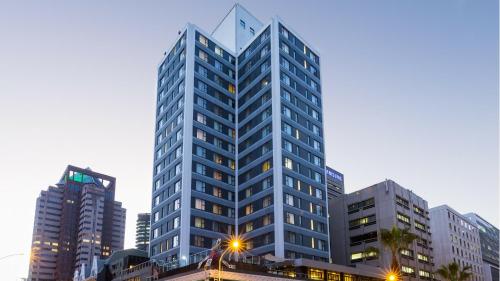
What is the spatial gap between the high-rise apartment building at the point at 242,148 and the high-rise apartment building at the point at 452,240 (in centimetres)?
6804

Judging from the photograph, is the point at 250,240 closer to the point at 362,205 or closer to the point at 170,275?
the point at 170,275

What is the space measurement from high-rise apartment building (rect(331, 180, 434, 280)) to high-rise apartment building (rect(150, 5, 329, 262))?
22.4 metres

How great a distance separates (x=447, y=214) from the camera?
166m

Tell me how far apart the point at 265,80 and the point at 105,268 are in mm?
61223

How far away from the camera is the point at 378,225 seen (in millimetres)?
127500

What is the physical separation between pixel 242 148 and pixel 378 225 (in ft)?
132

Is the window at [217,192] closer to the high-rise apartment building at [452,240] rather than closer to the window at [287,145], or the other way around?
the window at [287,145]

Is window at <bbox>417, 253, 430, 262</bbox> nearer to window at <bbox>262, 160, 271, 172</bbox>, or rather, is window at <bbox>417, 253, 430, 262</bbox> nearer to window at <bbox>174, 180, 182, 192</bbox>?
window at <bbox>262, 160, 271, 172</bbox>

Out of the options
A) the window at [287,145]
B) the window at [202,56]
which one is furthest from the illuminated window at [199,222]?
the window at [202,56]

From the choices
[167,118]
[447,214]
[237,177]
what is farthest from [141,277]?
[447,214]

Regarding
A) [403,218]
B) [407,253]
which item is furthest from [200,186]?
[407,253]

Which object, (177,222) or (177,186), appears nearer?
(177,222)

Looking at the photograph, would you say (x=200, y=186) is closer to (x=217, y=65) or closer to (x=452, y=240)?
(x=217, y=65)

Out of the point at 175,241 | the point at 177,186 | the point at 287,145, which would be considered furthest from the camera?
the point at 287,145
